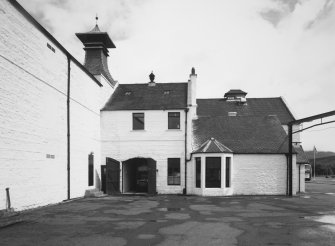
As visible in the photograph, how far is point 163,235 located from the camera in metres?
9.69

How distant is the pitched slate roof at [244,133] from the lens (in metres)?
24.9

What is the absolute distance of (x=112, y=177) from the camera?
79.8 ft

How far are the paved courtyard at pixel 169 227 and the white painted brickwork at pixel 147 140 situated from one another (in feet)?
31.7

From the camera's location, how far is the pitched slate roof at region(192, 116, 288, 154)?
2487cm

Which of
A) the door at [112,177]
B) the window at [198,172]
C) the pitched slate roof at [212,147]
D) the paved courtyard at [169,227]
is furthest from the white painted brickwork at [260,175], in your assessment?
the paved courtyard at [169,227]

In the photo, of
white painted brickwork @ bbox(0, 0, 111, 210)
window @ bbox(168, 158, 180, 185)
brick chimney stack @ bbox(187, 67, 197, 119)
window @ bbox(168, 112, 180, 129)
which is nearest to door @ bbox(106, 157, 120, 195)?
white painted brickwork @ bbox(0, 0, 111, 210)

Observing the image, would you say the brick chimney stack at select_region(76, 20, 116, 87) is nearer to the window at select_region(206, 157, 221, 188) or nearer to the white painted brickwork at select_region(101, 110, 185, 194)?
the white painted brickwork at select_region(101, 110, 185, 194)

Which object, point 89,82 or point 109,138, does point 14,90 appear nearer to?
point 89,82

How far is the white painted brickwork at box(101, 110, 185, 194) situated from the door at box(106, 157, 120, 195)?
722 mm

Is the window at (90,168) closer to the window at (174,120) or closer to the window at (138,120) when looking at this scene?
the window at (138,120)

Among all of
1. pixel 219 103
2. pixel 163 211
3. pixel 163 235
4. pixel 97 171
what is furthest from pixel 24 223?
pixel 219 103

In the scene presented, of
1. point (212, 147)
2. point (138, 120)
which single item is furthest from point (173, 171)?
point (138, 120)

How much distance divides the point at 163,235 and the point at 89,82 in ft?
50.3

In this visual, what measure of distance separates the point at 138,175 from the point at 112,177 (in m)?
5.01
